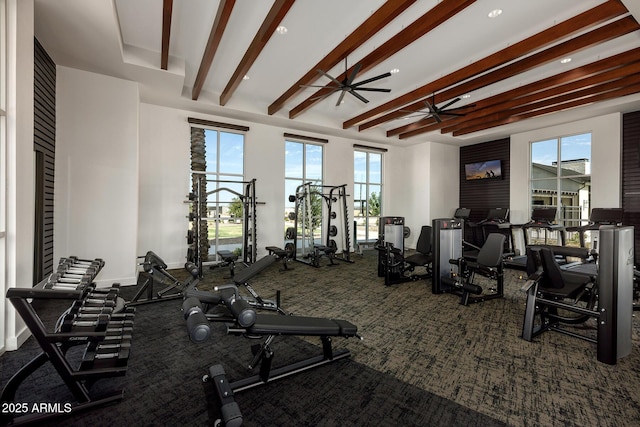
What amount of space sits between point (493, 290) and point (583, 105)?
4.71 m

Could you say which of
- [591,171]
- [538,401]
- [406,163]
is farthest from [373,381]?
[406,163]

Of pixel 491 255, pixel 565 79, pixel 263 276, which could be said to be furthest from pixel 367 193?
pixel 491 255

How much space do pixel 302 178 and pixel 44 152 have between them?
5191 mm

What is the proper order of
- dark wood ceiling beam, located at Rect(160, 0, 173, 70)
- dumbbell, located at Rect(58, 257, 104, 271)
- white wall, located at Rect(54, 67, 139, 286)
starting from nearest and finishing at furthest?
dumbbell, located at Rect(58, 257, 104, 271)
dark wood ceiling beam, located at Rect(160, 0, 173, 70)
white wall, located at Rect(54, 67, 139, 286)

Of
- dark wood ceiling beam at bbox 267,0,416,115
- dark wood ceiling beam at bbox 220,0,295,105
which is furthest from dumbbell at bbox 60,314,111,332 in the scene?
dark wood ceiling beam at bbox 267,0,416,115

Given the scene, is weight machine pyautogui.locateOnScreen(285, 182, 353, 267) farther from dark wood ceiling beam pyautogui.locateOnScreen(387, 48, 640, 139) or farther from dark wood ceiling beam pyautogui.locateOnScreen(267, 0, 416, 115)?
dark wood ceiling beam pyautogui.locateOnScreen(387, 48, 640, 139)

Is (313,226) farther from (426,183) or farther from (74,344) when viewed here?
(74,344)

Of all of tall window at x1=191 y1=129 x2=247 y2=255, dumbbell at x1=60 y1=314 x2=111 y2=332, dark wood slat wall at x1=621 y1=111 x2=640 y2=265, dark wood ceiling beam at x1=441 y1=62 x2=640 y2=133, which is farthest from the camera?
tall window at x1=191 y1=129 x2=247 y2=255

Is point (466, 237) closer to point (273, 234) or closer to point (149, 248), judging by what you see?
point (273, 234)

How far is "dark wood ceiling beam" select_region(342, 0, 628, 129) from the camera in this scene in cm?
328

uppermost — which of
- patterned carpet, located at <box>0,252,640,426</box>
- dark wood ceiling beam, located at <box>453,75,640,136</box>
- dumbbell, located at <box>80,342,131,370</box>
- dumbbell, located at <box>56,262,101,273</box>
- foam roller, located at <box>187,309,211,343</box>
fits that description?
dark wood ceiling beam, located at <box>453,75,640,136</box>

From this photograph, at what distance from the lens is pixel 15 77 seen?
2.57 m

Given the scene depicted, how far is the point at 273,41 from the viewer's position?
4.28 m

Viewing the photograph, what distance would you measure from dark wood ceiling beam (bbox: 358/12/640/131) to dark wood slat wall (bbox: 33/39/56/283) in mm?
6339
